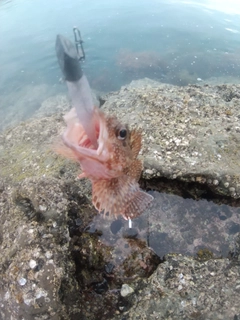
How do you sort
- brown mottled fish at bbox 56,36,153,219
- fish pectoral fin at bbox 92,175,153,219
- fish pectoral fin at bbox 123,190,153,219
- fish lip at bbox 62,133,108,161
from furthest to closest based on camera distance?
fish pectoral fin at bbox 123,190,153,219
fish pectoral fin at bbox 92,175,153,219
fish lip at bbox 62,133,108,161
brown mottled fish at bbox 56,36,153,219

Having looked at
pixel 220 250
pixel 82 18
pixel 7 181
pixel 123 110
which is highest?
pixel 82 18

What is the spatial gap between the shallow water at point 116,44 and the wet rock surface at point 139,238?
15.9 ft

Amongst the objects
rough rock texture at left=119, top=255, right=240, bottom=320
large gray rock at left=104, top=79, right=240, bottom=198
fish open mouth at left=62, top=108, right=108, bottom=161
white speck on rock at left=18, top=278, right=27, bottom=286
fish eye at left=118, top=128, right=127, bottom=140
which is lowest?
rough rock texture at left=119, top=255, right=240, bottom=320

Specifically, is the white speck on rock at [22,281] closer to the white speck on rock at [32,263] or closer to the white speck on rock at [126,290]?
the white speck on rock at [32,263]

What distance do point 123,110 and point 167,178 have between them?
1.82 meters

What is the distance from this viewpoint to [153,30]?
40.9 ft

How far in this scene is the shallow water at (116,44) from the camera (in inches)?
369

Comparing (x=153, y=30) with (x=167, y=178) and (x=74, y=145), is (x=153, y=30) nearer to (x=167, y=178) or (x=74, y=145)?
(x=167, y=178)

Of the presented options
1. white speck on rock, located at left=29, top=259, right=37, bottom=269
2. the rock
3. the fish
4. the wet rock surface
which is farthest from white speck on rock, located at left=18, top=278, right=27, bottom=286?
the fish

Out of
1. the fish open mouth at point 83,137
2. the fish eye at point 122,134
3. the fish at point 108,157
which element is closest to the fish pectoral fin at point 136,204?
the fish at point 108,157

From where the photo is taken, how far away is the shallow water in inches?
369

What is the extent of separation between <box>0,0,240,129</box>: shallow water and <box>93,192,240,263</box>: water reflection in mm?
5377

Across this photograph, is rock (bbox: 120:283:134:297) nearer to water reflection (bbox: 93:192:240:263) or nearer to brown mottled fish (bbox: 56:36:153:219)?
water reflection (bbox: 93:192:240:263)

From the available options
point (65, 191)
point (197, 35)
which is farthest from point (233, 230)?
point (197, 35)
